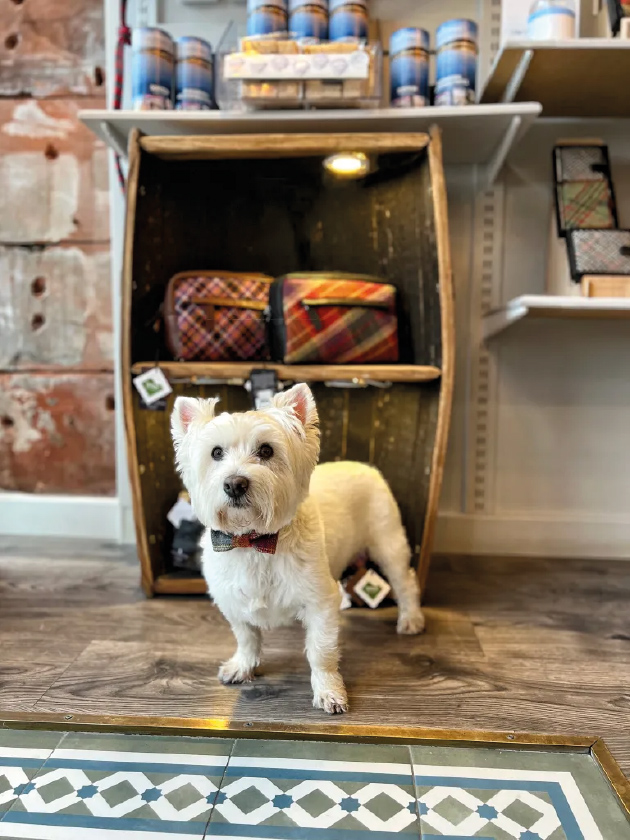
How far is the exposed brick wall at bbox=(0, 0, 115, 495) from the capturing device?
2.05m

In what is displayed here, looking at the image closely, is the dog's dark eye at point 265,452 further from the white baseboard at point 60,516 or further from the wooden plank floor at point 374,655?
the white baseboard at point 60,516

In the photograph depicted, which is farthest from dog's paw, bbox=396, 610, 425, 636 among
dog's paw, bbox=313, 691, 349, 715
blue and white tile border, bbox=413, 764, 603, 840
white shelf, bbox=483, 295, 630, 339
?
white shelf, bbox=483, 295, 630, 339

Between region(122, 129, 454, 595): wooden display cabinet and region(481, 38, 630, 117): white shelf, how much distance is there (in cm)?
28

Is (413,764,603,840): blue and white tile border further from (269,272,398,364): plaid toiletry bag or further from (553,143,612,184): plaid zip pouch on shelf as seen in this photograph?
(553,143,612,184): plaid zip pouch on shelf

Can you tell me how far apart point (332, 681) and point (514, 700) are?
369 mm

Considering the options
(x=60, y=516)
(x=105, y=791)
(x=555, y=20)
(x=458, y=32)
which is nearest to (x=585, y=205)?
(x=555, y=20)

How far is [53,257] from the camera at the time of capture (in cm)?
212

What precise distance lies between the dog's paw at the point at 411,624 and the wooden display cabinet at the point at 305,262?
147 mm

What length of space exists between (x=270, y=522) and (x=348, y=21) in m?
1.38

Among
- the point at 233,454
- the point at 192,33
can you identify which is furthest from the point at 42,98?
the point at 233,454

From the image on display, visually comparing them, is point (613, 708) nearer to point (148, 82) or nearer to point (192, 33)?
point (148, 82)

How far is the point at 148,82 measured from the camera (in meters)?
1.63

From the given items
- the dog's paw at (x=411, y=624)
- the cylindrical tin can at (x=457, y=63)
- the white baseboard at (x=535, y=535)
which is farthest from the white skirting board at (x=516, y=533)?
the cylindrical tin can at (x=457, y=63)

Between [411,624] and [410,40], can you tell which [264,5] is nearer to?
[410,40]
